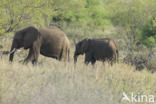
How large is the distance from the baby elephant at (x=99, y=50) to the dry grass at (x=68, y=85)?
597 cm

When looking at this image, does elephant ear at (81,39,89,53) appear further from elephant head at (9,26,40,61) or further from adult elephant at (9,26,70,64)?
elephant head at (9,26,40,61)

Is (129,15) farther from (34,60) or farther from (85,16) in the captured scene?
(34,60)

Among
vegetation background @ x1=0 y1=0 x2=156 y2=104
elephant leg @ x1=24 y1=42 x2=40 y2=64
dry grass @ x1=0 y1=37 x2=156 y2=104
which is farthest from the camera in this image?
elephant leg @ x1=24 y1=42 x2=40 y2=64

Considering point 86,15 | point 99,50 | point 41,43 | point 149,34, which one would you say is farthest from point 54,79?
point 86,15

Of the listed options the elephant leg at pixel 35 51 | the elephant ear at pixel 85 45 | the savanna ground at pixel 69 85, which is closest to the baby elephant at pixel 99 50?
the elephant ear at pixel 85 45

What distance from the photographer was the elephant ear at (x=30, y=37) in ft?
43.8

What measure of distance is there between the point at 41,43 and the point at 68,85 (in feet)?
18.9

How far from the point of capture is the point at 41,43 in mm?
13742

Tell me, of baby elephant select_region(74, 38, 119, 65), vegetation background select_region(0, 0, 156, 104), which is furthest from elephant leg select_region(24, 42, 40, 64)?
baby elephant select_region(74, 38, 119, 65)

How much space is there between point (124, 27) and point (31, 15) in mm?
22016

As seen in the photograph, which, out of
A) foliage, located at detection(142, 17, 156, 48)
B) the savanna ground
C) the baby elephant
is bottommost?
foliage, located at detection(142, 17, 156, 48)

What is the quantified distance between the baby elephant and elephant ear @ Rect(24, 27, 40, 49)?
12.4ft

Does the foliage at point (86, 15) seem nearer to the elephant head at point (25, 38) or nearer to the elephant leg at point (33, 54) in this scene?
the elephant head at point (25, 38)

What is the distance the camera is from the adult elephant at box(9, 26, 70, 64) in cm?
1335
